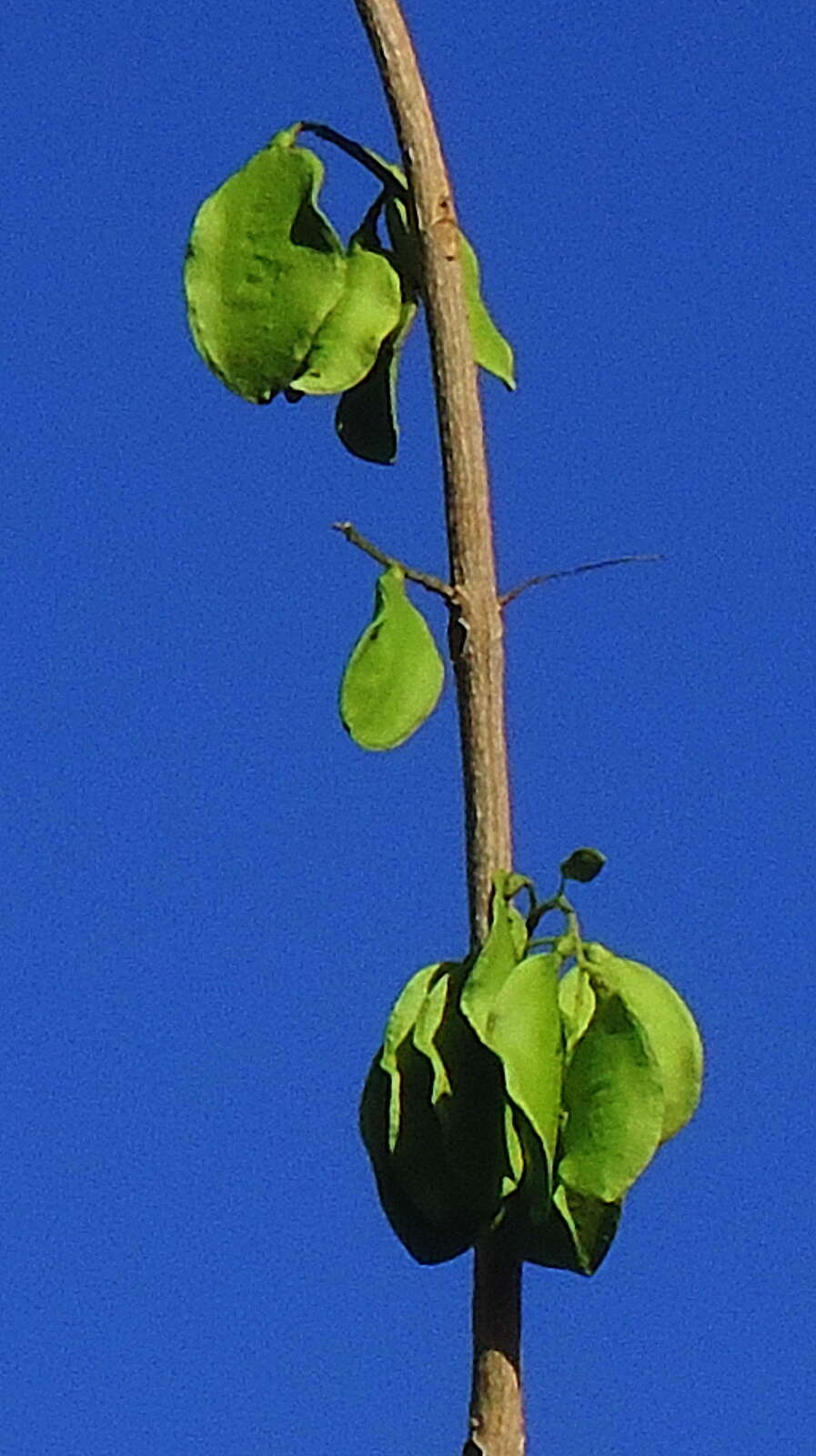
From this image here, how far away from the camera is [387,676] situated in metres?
1.39

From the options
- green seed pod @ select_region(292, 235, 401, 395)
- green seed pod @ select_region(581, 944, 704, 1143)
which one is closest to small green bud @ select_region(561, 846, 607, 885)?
green seed pod @ select_region(581, 944, 704, 1143)

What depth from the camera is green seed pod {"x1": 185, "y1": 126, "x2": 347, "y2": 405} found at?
1453mm

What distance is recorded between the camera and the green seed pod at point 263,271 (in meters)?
1.45

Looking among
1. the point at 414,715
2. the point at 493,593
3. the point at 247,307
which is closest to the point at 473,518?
the point at 493,593

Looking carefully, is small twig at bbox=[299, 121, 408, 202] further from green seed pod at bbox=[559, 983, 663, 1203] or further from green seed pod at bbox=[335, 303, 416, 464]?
green seed pod at bbox=[559, 983, 663, 1203]

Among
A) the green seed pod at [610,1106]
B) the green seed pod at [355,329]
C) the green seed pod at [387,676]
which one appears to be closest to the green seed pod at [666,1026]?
the green seed pod at [610,1106]

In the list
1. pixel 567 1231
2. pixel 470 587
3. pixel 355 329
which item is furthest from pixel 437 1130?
pixel 355 329

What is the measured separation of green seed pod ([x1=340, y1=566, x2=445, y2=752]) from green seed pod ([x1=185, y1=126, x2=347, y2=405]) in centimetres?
15

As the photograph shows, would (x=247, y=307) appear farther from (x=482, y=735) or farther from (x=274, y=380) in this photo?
(x=482, y=735)

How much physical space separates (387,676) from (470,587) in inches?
6.1

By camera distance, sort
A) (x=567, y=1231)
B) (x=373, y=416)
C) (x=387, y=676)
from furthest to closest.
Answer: (x=373, y=416)
(x=387, y=676)
(x=567, y=1231)

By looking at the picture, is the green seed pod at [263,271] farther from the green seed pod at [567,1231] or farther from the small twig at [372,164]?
the green seed pod at [567,1231]

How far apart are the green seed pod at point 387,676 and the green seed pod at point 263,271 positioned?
0.49 feet

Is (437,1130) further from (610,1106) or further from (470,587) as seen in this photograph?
(470,587)
